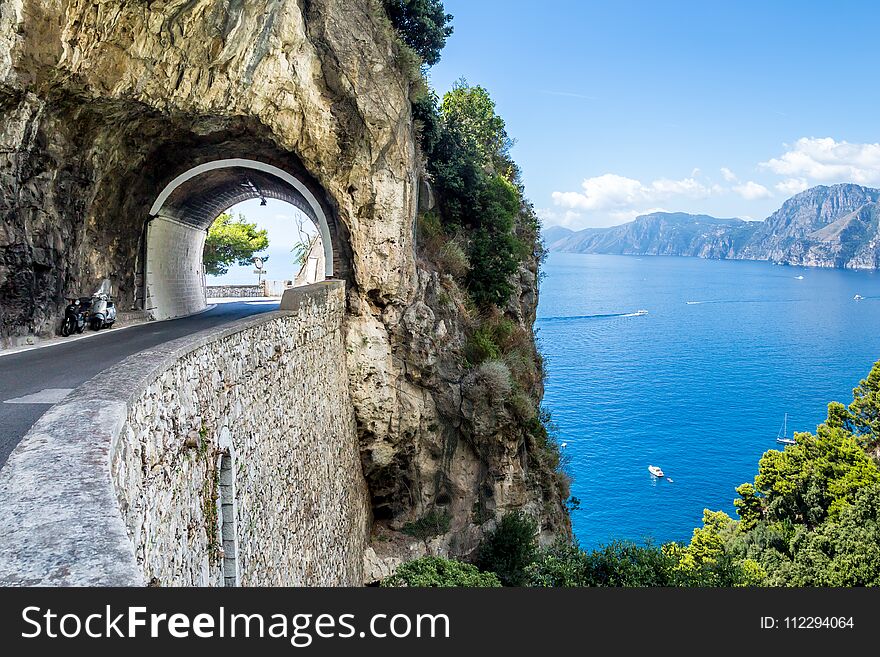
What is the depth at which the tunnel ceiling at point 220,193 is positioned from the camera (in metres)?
16.4

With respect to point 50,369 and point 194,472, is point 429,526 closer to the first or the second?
point 50,369

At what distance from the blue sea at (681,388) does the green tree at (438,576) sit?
15398mm

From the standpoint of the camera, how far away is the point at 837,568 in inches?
771

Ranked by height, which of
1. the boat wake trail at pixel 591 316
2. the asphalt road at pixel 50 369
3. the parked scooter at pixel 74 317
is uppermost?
the parked scooter at pixel 74 317

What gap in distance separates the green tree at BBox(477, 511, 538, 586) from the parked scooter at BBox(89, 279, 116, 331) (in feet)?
35.0

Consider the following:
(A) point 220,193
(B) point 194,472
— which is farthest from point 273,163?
(B) point 194,472

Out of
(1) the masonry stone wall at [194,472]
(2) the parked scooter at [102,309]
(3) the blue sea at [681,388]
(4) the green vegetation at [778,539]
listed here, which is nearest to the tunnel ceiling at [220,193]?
(2) the parked scooter at [102,309]

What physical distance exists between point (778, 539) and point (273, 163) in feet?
75.7

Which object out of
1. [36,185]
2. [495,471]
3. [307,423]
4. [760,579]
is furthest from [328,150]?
[760,579]

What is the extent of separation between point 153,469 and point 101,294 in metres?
10.7

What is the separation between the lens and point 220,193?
62.8 feet

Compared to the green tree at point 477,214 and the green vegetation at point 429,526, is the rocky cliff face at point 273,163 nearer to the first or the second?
the green vegetation at point 429,526

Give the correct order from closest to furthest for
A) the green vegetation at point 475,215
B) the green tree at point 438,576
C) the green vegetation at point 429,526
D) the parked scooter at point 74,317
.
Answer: the green tree at point 438,576 → the parked scooter at point 74,317 → the green vegetation at point 429,526 → the green vegetation at point 475,215

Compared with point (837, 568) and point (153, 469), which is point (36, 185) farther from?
point (837, 568)
